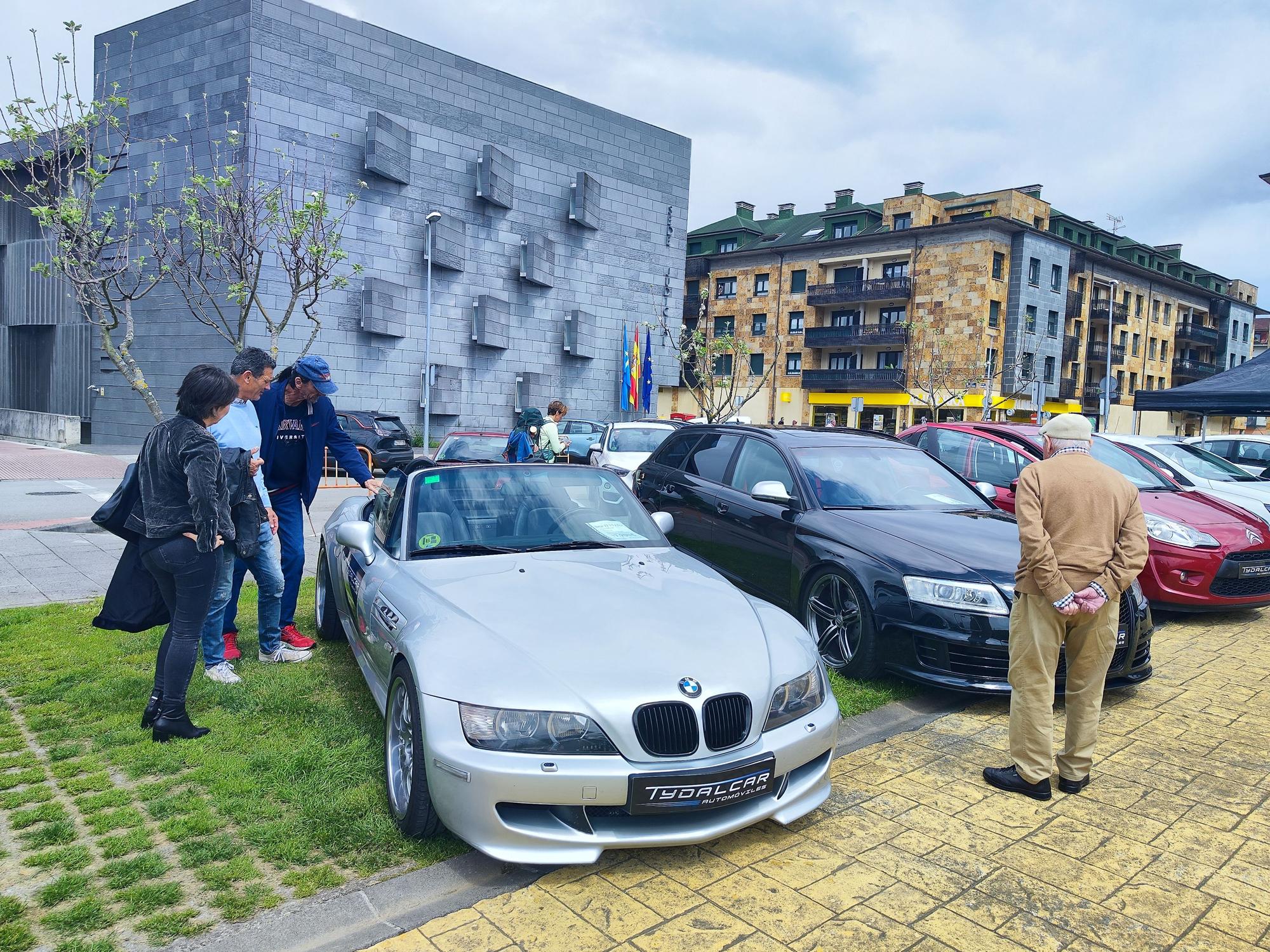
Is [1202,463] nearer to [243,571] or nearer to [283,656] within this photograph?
[283,656]

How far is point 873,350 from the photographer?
161ft

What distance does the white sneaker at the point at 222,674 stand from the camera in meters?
4.86

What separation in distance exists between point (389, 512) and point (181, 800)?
1.69 m

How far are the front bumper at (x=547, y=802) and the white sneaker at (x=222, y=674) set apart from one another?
2425 millimetres

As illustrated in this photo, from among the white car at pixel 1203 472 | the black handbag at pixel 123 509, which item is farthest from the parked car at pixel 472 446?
the white car at pixel 1203 472

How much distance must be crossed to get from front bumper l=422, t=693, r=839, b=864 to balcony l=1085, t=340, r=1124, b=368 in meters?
56.5

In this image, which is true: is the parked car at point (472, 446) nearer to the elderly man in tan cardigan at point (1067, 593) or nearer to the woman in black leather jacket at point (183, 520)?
the woman in black leather jacket at point (183, 520)

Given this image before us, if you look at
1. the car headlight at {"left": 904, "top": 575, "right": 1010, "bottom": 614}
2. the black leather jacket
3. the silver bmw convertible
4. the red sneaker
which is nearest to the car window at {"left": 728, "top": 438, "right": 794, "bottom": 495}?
the car headlight at {"left": 904, "top": 575, "right": 1010, "bottom": 614}

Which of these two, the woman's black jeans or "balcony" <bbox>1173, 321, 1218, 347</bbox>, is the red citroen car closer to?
the woman's black jeans

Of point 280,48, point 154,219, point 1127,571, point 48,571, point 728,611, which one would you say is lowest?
point 48,571

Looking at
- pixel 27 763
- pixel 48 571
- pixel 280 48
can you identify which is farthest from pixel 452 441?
pixel 280 48

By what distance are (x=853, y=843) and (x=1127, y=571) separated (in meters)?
1.68

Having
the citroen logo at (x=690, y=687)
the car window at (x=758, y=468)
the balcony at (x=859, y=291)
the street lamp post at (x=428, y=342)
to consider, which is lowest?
the citroen logo at (x=690, y=687)

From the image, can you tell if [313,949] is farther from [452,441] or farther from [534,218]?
[534,218]
